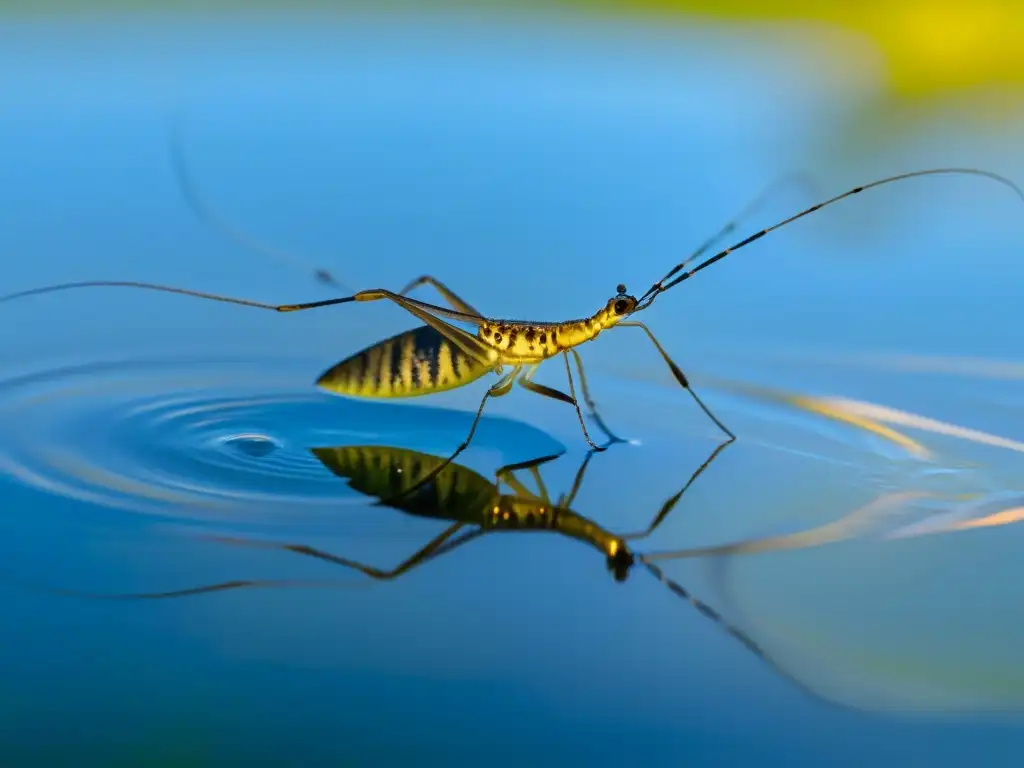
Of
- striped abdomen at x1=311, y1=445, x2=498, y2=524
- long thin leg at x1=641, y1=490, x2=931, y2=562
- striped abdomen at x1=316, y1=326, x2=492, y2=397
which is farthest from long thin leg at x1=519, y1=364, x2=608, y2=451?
long thin leg at x1=641, y1=490, x2=931, y2=562

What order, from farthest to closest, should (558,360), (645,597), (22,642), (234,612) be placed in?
(558,360)
(645,597)
(234,612)
(22,642)

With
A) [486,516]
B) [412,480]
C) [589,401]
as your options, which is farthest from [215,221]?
[486,516]

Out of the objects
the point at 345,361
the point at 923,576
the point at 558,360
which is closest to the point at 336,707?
the point at 923,576

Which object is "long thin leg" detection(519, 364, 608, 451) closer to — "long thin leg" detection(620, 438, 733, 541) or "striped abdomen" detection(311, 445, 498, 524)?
"long thin leg" detection(620, 438, 733, 541)

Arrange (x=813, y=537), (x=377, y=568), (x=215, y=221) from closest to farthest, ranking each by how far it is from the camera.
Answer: (x=377, y=568) < (x=813, y=537) < (x=215, y=221)

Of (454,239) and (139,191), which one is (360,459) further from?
(139,191)

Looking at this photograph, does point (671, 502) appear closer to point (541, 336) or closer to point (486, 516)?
point (486, 516)
